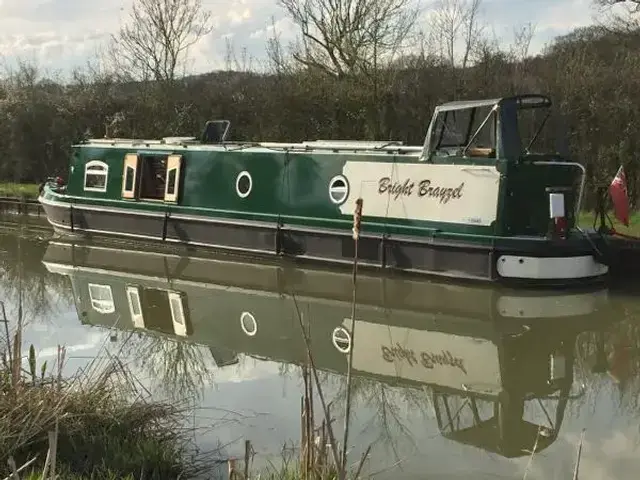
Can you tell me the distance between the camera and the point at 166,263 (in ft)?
35.8

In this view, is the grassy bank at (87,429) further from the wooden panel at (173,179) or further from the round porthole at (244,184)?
the wooden panel at (173,179)

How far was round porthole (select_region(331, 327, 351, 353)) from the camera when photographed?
680 cm

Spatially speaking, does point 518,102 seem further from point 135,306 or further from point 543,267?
point 135,306

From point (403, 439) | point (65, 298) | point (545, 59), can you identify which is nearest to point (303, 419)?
point (403, 439)

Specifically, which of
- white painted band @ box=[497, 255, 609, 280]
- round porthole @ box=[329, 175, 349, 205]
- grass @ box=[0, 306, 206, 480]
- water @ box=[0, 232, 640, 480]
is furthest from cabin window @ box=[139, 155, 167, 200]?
grass @ box=[0, 306, 206, 480]

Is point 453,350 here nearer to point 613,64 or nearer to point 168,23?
point 613,64

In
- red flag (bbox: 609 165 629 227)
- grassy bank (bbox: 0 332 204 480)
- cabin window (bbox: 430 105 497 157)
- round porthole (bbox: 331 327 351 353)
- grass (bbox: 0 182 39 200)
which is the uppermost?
cabin window (bbox: 430 105 497 157)

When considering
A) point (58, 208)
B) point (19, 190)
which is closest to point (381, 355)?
point (58, 208)

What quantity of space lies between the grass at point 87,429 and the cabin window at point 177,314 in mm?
2989

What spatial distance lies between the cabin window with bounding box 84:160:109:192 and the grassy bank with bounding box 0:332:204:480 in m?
8.48

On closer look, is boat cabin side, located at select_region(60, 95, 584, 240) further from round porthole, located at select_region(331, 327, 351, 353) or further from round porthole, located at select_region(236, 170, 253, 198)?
round porthole, located at select_region(331, 327, 351, 353)

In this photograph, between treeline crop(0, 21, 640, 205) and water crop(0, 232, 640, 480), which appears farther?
treeline crop(0, 21, 640, 205)

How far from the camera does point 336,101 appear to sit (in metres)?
16.1

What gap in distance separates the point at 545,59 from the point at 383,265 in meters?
8.05
